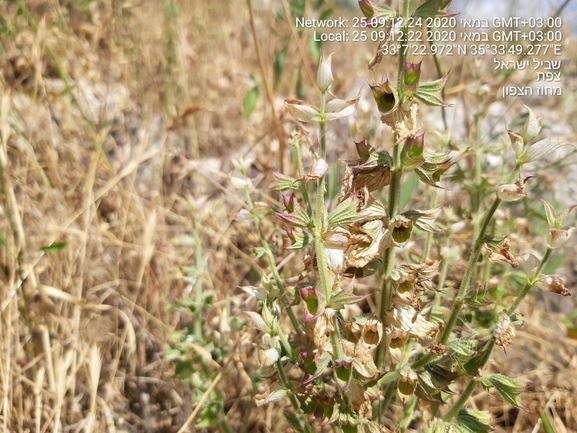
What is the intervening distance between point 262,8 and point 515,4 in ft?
6.50

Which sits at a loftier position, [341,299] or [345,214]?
[345,214]

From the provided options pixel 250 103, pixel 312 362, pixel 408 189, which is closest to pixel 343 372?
pixel 312 362

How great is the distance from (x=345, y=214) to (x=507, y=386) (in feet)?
1.50

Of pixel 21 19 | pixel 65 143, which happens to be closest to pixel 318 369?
pixel 65 143

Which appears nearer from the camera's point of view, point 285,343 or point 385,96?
point 385,96

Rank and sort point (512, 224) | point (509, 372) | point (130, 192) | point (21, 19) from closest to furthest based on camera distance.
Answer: point (512, 224), point (509, 372), point (130, 192), point (21, 19)

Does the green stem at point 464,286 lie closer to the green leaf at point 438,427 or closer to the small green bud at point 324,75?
the green leaf at point 438,427

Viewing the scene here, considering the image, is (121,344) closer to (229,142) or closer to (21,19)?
(229,142)

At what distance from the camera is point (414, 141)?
782mm

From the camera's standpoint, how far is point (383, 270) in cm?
90

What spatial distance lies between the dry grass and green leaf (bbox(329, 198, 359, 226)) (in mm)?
707

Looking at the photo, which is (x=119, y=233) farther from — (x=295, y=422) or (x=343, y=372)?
(x=343, y=372)

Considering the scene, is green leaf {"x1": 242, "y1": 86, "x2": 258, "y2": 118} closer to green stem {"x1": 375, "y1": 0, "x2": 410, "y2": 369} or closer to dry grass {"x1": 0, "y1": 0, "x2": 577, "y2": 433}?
dry grass {"x1": 0, "y1": 0, "x2": 577, "y2": 433}

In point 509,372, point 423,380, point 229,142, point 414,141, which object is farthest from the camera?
point 229,142
